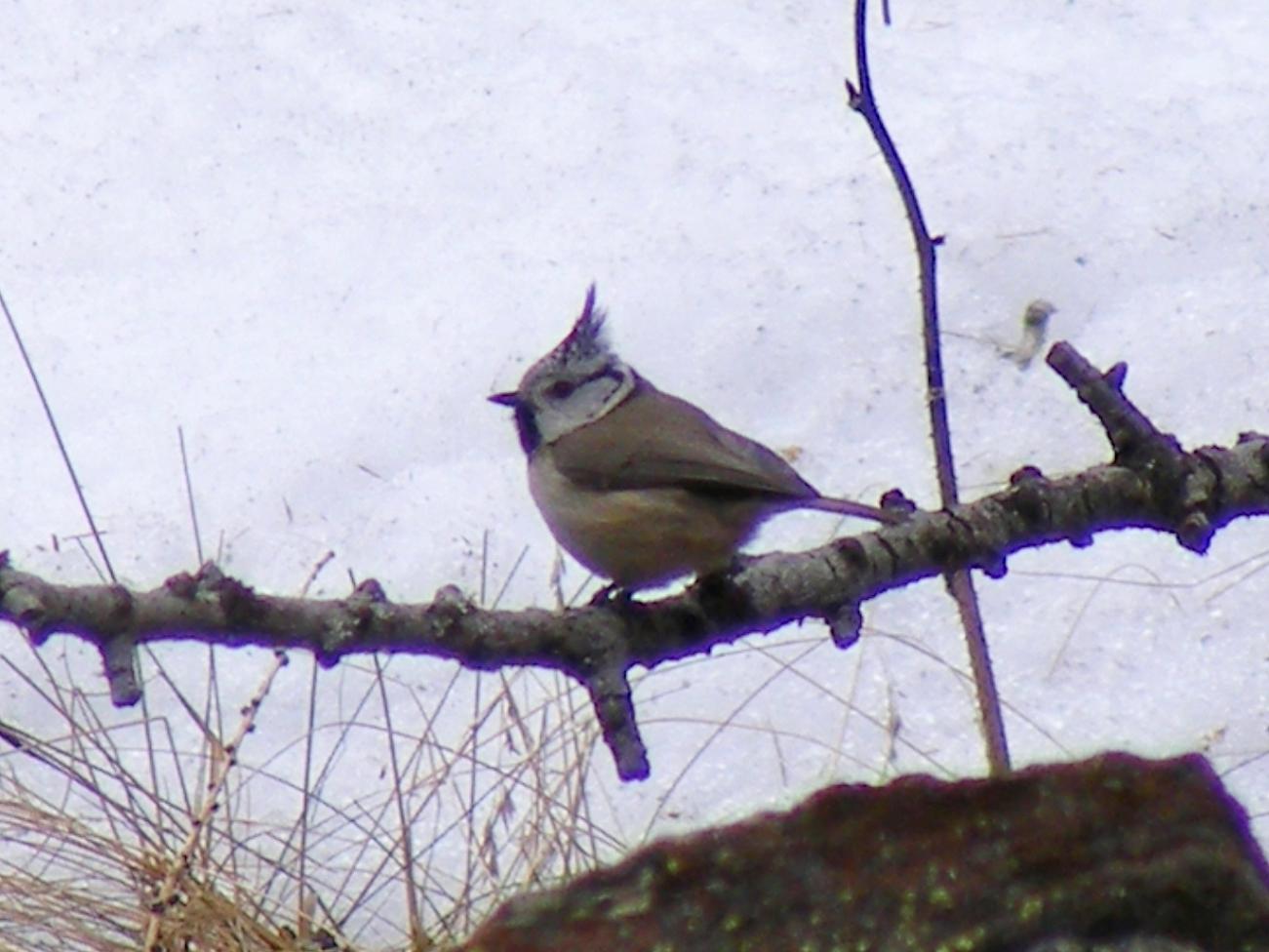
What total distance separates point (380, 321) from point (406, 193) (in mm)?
474

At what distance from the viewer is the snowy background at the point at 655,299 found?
4.55 meters

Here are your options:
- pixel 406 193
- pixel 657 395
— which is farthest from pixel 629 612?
pixel 406 193

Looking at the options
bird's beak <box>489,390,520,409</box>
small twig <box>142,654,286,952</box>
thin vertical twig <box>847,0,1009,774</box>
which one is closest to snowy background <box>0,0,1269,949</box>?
small twig <box>142,654,286,952</box>

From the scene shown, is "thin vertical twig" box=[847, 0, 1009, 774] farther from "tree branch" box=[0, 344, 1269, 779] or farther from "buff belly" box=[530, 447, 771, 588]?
"buff belly" box=[530, 447, 771, 588]

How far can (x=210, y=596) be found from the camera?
218 cm

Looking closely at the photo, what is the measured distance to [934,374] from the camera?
3.00 metres

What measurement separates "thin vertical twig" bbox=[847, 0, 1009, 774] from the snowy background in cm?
106

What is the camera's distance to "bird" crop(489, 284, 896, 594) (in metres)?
3.45

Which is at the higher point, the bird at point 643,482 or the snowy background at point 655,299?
the snowy background at point 655,299

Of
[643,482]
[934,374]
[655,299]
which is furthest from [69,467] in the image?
[934,374]

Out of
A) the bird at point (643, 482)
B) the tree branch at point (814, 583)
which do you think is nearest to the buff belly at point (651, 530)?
the bird at point (643, 482)

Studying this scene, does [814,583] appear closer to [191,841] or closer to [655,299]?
[191,841]

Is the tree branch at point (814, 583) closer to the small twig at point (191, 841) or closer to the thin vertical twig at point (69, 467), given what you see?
the small twig at point (191, 841)

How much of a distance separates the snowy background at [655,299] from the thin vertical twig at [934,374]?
1057 millimetres
